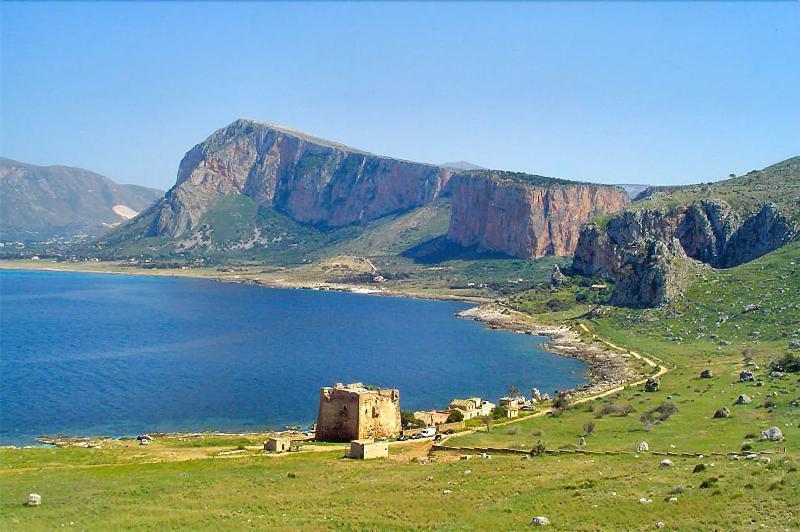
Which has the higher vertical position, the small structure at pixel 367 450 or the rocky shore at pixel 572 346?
the small structure at pixel 367 450

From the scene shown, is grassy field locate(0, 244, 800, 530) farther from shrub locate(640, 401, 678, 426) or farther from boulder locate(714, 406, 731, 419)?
boulder locate(714, 406, 731, 419)

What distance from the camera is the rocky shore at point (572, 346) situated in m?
81.5

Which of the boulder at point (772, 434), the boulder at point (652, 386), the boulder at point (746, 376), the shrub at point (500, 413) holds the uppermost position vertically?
→ the boulder at point (772, 434)

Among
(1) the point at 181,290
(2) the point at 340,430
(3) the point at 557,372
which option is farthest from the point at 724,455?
(1) the point at 181,290

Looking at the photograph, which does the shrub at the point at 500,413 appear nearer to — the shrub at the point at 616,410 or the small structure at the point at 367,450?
the shrub at the point at 616,410

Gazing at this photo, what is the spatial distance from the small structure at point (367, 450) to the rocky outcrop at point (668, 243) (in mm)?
79878

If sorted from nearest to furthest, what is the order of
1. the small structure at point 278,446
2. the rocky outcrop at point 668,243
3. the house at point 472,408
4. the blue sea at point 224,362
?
the small structure at point 278,446
the house at point 472,408
the blue sea at point 224,362
the rocky outcrop at point 668,243

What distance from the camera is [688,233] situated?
140250 millimetres

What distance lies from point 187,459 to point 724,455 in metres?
28.0

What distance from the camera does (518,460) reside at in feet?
125

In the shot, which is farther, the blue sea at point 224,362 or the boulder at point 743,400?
the blue sea at point 224,362

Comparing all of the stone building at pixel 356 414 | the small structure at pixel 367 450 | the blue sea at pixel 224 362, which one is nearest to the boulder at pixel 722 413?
the stone building at pixel 356 414

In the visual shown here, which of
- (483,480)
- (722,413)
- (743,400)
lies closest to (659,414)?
(722,413)

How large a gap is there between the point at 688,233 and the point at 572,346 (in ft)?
144
